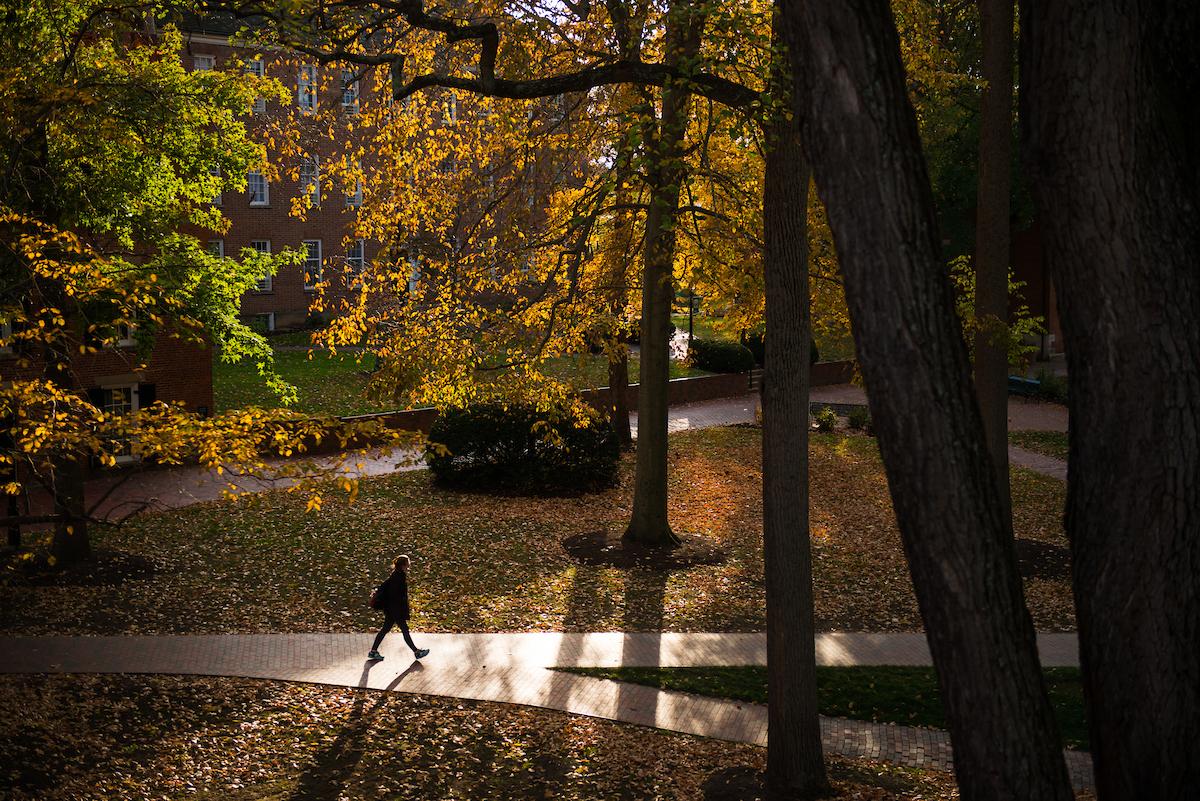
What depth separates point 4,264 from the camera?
12.0 metres

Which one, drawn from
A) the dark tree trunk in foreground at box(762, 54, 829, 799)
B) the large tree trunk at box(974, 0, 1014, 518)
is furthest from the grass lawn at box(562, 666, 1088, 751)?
the large tree trunk at box(974, 0, 1014, 518)

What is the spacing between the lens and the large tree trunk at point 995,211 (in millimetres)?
13820


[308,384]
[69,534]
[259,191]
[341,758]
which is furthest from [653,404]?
[259,191]

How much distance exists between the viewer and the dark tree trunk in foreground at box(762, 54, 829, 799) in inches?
364

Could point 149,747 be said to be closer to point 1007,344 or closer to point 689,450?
point 1007,344

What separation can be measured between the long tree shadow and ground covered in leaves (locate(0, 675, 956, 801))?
0.7 inches

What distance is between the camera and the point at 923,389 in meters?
4.61

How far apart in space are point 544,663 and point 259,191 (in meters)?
31.6

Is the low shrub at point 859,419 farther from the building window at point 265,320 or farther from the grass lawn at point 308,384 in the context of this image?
the building window at point 265,320

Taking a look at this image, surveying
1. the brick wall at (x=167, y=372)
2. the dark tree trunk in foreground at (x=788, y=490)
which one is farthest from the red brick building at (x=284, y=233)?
the dark tree trunk in foreground at (x=788, y=490)

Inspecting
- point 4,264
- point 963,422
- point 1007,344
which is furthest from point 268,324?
point 963,422

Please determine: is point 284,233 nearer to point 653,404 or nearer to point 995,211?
point 653,404

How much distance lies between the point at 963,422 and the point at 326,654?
32.4ft

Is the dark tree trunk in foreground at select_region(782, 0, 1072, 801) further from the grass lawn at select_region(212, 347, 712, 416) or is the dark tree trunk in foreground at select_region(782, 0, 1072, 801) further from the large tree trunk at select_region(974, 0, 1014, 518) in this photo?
the grass lawn at select_region(212, 347, 712, 416)
